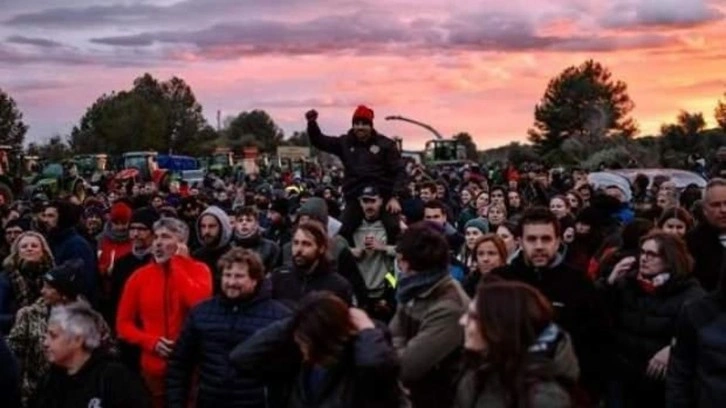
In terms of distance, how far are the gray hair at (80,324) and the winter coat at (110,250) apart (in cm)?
399

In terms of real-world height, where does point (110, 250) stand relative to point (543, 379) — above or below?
below

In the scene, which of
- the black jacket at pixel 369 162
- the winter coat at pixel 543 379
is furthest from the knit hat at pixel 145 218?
the winter coat at pixel 543 379

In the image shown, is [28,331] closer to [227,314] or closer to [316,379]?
[227,314]

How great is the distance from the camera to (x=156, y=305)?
25.2 ft

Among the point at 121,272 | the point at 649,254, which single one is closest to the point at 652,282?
the point at 649,254

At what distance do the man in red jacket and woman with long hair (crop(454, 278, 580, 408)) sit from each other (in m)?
3.63

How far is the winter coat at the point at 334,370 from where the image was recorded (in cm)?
490

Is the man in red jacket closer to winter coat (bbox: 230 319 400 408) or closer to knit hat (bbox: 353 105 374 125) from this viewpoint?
winter coat (bbox: 230 319 400 408)

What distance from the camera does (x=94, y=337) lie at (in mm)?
5957

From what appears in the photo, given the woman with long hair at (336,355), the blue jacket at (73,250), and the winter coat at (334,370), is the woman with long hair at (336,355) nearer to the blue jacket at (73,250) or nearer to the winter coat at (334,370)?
the winter coat at (334,370)

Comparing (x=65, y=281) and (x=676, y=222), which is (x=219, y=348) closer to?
(x=65, y=281)

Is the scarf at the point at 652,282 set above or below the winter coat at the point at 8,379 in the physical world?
above

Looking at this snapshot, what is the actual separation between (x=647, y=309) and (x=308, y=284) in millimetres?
2148

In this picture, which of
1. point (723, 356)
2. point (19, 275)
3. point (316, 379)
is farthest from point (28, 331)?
point (723, 356)
